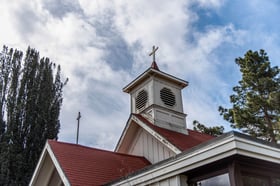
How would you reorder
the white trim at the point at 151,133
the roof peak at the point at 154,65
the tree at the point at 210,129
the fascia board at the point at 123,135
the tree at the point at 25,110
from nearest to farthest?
the white trim at the point at 151,133, the fascia board at the point at 123,135, the roof peak at the point at 154,65, the tree at the point at 25,110, the tree at the point at 210,129

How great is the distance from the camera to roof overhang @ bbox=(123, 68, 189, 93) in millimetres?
11281

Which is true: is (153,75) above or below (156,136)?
above

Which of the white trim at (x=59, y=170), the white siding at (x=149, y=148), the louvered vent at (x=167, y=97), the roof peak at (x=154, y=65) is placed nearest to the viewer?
the white trim at (x=59, y=170)

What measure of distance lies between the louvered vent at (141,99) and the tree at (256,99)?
344 inches

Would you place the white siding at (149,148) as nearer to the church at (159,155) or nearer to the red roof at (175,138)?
the church at (159,155)

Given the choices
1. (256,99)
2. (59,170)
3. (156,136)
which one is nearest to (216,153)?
(59,170)

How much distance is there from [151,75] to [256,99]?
8.76 meters

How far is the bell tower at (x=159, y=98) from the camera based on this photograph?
10812 millimetres

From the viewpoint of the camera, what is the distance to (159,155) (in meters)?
9.33

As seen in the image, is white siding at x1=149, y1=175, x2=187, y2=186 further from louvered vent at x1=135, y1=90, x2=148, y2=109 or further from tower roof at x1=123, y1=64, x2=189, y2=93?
tower roof at x1=123, y1=64, x2=189, y2=93

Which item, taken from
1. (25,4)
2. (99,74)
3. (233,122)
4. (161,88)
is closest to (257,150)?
(161,88)

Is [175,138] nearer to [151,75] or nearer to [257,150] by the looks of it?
[151,75]

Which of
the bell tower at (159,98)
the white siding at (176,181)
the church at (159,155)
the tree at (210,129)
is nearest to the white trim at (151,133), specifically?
the church at (159,155)

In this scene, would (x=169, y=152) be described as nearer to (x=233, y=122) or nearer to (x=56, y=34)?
(x=56, y=34)
